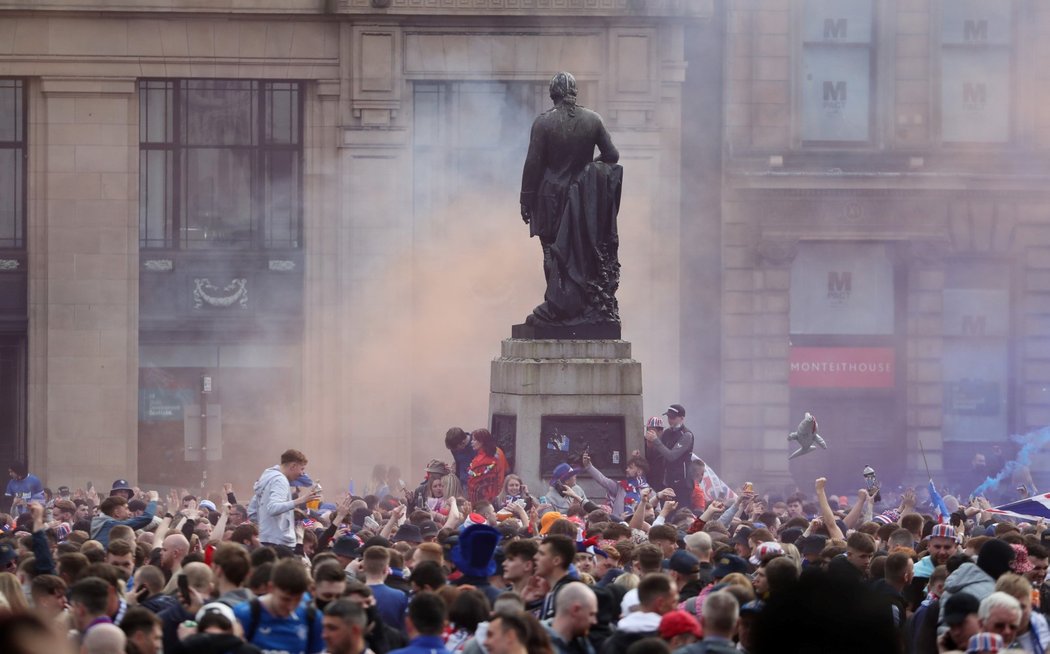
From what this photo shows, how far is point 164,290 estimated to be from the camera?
2664 centimetres

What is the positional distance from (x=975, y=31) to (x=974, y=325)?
435 centimetres

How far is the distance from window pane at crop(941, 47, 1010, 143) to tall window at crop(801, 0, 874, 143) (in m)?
1.27

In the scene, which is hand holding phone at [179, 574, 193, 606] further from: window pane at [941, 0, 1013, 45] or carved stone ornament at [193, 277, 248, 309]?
window pane at [941, 0, 1013, 45]

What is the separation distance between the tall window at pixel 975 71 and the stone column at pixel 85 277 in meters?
11.9

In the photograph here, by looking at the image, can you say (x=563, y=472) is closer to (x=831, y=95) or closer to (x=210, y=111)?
(x=210, y=111)

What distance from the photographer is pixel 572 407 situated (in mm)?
15180

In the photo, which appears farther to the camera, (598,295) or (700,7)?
(700,7)

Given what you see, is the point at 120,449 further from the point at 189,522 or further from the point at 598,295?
the point at 189,522

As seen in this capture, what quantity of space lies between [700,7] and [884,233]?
13.9 ft

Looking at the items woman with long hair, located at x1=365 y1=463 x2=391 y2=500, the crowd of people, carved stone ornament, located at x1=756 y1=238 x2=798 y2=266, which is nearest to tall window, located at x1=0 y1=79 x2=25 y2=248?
woman with long hair, located at x1=365 y1=463 x2=391 y2=500

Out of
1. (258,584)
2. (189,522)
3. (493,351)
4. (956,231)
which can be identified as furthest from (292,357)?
(258,584)

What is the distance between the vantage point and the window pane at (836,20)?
27.6 meters

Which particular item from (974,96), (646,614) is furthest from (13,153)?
(646,614)

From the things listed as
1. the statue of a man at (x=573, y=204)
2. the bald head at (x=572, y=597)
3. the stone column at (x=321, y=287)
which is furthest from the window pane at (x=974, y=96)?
the bald head at (x=572, y=597)
